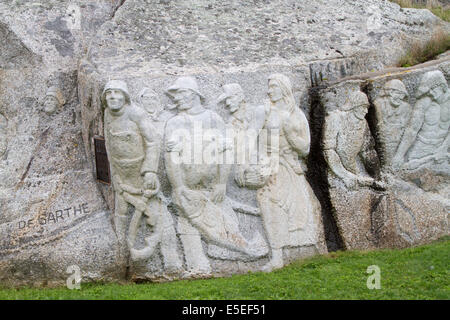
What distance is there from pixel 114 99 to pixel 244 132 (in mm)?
1644

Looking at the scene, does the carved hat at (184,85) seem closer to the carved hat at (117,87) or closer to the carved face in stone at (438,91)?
the carved hat at (117,87)

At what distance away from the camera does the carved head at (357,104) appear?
8.44m

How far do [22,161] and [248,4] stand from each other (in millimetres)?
3927

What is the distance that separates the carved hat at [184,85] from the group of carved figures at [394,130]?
1.86 metres

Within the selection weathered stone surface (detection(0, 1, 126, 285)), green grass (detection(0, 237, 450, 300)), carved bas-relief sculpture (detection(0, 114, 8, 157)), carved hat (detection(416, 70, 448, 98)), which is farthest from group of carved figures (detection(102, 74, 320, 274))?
carved hat (detection(416, 70, 448, 98))

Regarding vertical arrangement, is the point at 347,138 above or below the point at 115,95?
below

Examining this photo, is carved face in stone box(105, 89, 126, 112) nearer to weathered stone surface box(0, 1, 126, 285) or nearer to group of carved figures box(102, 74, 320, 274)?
group of carved figures box(102, 74, 320, 274)

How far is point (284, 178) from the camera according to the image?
8164 mm

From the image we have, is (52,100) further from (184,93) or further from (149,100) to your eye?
(184,93)

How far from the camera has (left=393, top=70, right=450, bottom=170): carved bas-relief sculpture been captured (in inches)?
340

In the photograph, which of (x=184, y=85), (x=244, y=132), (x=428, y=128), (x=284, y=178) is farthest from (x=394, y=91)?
(x=184, y=85)

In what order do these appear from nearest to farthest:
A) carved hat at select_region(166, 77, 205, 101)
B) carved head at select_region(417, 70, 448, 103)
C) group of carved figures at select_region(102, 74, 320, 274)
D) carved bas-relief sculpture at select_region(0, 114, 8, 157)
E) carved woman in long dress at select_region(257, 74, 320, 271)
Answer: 1. group of carved figures at select_region(102, 74, 320, 274)
2. carved hat at select_region(166, 77, 205, 101)
3. carved woman in long dress at select_region(257, 74, 320, 271)
4. carved bas-relief sculpture at select_region(0, 114, 8, 157)
5. carved head at select_region(417, 70, 448, 103)

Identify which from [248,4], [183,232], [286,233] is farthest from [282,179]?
[248,4]

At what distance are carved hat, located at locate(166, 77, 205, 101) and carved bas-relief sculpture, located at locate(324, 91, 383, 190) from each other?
1859 millimetres
